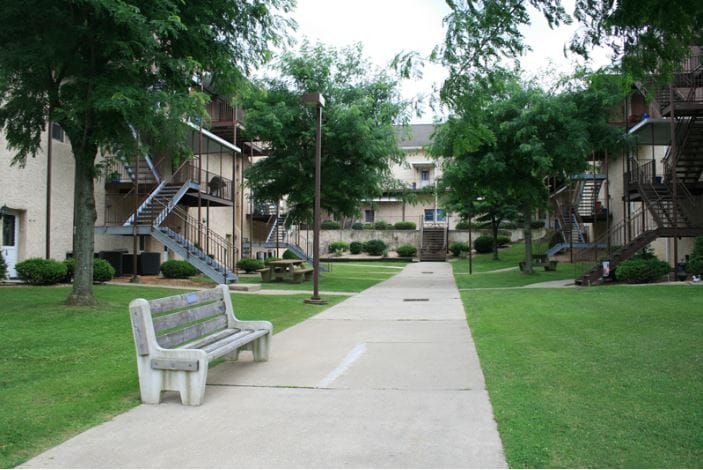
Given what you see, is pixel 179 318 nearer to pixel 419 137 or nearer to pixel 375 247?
pixel 375 247

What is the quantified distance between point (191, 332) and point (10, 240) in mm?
14747

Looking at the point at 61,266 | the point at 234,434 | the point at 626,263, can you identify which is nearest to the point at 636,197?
the point at 626,263

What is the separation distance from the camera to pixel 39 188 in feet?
62.6

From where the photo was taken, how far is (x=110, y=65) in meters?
11.8

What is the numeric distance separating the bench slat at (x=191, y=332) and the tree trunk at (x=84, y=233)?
612 centimetres

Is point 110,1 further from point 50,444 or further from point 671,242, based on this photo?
point 671,242

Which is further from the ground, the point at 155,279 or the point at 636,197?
the point at 636,197

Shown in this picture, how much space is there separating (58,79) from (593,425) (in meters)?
11.6

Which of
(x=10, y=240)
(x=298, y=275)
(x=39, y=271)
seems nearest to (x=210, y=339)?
(x=39, y=271)

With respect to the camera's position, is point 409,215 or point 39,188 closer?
point 39,188

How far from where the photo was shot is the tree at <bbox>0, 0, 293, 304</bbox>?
10617 millimetres

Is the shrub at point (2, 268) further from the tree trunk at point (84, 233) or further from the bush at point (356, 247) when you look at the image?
the bush at point (356, 247)


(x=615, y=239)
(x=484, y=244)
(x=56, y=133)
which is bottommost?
(x=484, y=244)

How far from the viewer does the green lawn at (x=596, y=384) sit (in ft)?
13.6
